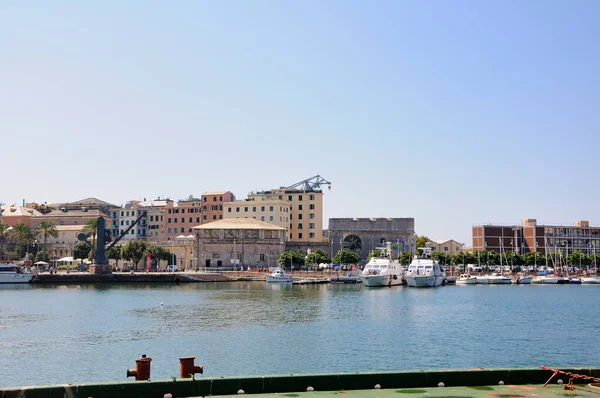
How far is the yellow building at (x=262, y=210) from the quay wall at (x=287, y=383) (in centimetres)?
11335

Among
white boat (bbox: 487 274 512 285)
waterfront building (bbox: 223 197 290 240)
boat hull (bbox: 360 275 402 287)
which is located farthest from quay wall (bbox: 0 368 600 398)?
waterfront building (bbox: 223 197 290 240)

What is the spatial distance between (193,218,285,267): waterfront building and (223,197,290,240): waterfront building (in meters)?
12.0

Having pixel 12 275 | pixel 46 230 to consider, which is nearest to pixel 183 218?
pixel 46 230

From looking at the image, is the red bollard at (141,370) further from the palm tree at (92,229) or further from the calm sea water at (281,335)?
the palm tree at (92,229)

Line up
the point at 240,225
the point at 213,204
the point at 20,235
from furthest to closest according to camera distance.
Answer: the point at 213,204
the point at 20,235
the point at 240,225

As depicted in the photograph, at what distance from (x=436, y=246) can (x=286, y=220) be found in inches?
2272

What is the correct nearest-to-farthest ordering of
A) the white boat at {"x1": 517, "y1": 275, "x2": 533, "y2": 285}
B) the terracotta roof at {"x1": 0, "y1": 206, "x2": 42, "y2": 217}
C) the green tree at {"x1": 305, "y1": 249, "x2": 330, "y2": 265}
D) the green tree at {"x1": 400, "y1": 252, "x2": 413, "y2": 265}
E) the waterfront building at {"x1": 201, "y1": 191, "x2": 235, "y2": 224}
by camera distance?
the white boat at {"x1": 517, "y1": 275, "x2": 533, "y2": 285}
the green tree at {"x1": 305, "y1": 249, "x2": 330, "y2": 265}
the green tree at {"x1": 400, "y1": 252, "x2": 413, "y2": 265}
the waterfront building at {"x1": 201, "y1": 191, "x2": 235, "y2": 224}
the terracotta roof at {"x1": 0, "y1": 206, "x2": 42, "y2": 217}

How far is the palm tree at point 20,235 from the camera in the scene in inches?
5162

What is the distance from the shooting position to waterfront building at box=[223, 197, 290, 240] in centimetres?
13275

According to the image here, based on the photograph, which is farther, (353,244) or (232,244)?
(353,244)

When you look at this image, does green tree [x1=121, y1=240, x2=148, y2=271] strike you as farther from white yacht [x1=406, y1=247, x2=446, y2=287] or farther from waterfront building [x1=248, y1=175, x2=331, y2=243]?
white yacht [x1=406, y1=247, x2=446, y2=287]

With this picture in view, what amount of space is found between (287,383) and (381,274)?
82450 millimetres

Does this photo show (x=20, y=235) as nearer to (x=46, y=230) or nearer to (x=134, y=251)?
(x=46, y=230)

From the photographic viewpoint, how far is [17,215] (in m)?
150
